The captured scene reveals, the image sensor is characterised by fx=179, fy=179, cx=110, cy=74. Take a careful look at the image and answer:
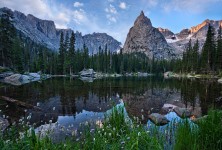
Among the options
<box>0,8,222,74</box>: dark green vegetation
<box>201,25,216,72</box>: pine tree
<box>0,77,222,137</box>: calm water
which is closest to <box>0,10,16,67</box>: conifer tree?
<box>0,8,222,74</box>: dark green vegetation

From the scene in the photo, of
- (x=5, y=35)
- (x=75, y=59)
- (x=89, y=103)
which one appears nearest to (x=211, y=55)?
(x=89, y=103)

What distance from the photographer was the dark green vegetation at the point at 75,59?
55.9 metres

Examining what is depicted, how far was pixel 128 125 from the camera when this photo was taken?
8297 millimetres

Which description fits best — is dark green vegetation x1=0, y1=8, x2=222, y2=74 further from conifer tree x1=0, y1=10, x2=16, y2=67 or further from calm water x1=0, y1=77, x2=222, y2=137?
calm water x1=0, y1=77, x2=222, y2=137

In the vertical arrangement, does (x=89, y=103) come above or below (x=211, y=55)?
below

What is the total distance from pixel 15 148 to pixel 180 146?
4.84 meters

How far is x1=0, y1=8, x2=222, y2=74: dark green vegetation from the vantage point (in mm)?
55922

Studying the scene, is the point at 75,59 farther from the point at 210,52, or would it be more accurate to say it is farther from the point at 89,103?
the point at 89,103

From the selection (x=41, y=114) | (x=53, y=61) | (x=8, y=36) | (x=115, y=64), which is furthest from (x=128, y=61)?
(x=41, y=114)

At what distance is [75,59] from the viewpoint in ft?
320

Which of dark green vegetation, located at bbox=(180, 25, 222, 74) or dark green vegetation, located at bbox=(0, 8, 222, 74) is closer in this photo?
dark green vegetation, located at bbox=(0, 8, 222, 74)

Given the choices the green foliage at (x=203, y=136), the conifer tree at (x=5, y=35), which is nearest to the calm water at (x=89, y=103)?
the green foliage at (x=203, y=136)

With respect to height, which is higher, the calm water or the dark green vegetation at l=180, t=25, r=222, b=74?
the dark green vegetation at l=180, t=25, r=222, b=74

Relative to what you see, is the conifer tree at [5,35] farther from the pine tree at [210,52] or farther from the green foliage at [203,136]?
the pine tree at [210,52]
